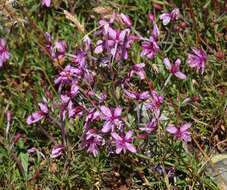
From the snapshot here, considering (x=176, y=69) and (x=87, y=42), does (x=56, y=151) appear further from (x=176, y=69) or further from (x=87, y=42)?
(x=176, y=69)

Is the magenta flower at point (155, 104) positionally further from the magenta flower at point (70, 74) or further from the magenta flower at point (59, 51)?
the magenta flower at point (59, 51)

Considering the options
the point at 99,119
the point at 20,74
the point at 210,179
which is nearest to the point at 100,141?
the point at 99,119

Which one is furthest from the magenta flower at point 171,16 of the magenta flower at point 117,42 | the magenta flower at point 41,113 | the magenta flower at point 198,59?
the magenta flower at point 41,113

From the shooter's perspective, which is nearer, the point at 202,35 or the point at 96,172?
the point at 96,172

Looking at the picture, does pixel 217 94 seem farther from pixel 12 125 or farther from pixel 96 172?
pixel 12 125

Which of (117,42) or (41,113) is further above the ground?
(117,42)

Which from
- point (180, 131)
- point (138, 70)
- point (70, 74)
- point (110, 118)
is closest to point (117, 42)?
point (138, 70)

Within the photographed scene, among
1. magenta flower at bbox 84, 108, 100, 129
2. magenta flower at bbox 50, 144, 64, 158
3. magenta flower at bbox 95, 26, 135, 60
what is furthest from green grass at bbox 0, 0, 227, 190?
magenta flower at bbox 95, 26, 135, 60
